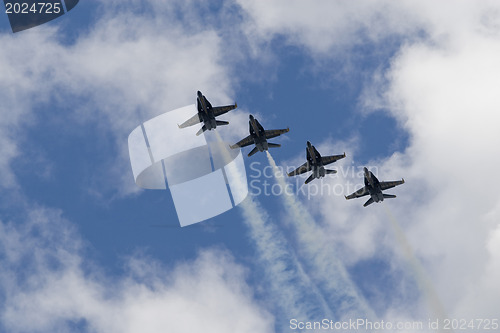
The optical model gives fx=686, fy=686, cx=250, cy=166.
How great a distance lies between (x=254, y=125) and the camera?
200 m

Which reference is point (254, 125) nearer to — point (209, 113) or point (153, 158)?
point (209, 113)

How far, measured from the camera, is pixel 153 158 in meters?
199

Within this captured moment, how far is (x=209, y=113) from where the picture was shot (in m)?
200

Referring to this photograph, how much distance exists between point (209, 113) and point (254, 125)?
13.6 meters

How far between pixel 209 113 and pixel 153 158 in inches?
821

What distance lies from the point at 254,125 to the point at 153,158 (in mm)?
30832

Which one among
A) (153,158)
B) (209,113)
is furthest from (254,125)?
(153,158)
